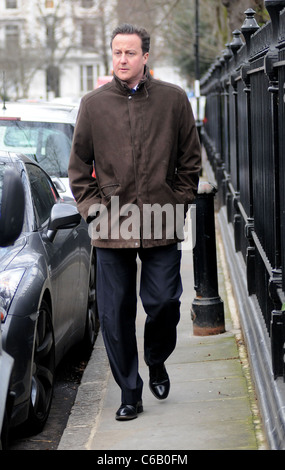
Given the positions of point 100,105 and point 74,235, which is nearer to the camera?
point 100,105

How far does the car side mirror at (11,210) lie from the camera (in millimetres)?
4301

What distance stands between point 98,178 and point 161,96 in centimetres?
54

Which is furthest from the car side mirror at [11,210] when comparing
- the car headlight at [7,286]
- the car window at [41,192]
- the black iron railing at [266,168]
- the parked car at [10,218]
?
the car window at [41,192]

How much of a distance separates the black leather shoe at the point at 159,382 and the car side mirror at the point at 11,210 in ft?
5.15

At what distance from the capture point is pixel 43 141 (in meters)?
9.13

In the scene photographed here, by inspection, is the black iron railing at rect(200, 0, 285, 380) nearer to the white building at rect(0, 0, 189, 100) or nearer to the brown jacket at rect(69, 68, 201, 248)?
the brown jacket at rect(69, 68, 201, 248)

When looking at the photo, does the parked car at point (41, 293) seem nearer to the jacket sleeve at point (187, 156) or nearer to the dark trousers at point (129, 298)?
the dark trousers at point (129, 298)

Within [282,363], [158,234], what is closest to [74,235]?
[158,234]

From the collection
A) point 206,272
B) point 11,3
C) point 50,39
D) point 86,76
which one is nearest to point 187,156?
point 206,272

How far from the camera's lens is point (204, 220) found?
7324 millimetres

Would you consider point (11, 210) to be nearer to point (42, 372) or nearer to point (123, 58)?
point (123, 58)

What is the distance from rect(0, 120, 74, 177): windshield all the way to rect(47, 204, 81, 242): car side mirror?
119 inches

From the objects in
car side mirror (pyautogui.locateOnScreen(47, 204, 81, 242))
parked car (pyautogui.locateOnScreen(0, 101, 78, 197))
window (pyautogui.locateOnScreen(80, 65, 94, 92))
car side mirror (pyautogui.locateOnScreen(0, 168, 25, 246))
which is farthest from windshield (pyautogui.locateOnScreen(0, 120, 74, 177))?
window (pyautogui.locateOnScreen(80, 65, 94, 92))
